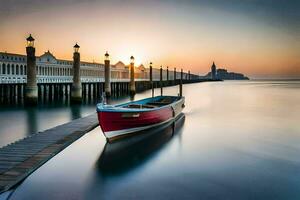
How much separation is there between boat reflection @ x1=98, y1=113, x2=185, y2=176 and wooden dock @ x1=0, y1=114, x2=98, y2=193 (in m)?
1.96

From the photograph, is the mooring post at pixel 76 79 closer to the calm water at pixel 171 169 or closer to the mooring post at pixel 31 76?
the mooring post at pixel 31 76

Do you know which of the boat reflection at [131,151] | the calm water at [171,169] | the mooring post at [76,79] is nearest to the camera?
A: the calm water at [171,169]

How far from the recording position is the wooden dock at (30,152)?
8739mm

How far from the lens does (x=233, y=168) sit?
40.3 ft

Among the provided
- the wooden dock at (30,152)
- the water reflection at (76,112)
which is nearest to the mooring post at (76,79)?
the water reflection at (76,112)

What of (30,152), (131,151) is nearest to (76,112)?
(131,151)

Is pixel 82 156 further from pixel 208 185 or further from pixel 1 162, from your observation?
pixel 208 185

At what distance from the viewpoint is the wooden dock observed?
28.7ft

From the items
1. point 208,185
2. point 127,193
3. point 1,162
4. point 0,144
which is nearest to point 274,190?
point 208,185

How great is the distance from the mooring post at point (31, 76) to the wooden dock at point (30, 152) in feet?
54.0

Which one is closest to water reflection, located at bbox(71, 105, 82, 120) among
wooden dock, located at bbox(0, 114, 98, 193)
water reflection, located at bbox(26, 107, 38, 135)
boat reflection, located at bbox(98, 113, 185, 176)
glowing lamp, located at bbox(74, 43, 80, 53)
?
water reflection, located at bbox(26, 107, 38, 135)

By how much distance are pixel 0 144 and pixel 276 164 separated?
Answer: 1484cm

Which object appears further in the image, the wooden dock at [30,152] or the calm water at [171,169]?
the calm water at [171,169]

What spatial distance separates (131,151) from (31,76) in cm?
2129
